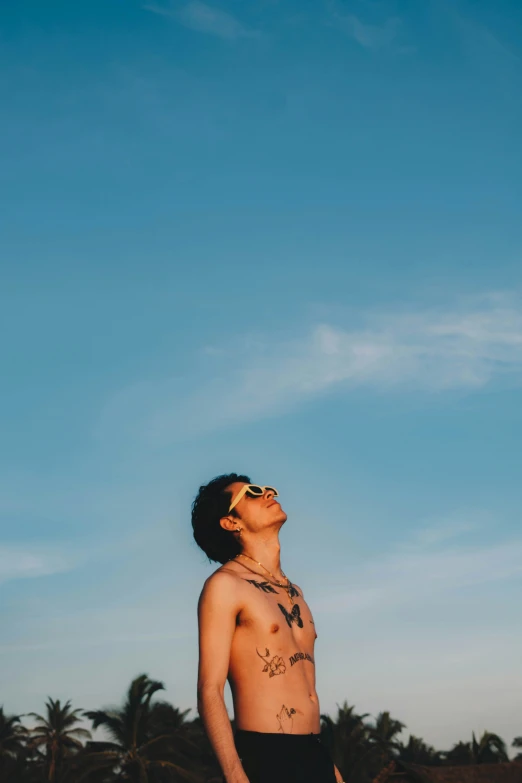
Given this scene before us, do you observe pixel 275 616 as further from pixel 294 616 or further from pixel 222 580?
pixel 222 580

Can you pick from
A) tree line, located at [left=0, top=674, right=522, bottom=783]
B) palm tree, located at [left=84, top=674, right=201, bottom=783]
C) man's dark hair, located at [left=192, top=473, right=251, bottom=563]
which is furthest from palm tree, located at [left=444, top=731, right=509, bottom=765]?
man's dark hair, located at [left=192, top=473, right=251, bottom=563]

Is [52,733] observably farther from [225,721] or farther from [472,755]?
[225,721]

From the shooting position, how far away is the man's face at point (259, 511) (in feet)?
16.3

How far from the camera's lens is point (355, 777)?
4025cm

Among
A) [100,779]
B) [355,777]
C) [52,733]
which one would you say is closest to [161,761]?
[100,779]

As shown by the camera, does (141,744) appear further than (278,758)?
Yes

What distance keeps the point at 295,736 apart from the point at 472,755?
56.3m

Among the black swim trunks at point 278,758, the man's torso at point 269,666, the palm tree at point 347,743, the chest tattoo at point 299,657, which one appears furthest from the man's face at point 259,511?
the palm tree at point 347,743

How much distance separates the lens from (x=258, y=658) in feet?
14.5

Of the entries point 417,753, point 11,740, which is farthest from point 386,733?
point 11,740

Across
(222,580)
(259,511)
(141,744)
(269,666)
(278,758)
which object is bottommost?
(278,758)

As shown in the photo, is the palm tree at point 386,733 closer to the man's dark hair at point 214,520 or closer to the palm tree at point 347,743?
the palm tree at point 347,743

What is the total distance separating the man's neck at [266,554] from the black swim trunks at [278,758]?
929mm

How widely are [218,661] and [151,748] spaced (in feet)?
115
